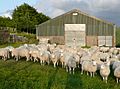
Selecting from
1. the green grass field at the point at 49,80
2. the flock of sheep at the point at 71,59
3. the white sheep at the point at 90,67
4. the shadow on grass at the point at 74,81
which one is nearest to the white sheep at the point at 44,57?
the flock of sheep at the point at 71,59

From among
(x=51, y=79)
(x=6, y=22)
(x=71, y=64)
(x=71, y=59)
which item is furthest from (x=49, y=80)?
(x=6, y=22)

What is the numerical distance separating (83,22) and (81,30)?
1332mm

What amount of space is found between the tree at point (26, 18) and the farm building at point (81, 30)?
1161 inches

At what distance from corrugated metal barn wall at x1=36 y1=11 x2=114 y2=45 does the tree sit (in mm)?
28790

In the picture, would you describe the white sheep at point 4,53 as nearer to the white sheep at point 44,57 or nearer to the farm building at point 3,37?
the white sheep at point 44,57

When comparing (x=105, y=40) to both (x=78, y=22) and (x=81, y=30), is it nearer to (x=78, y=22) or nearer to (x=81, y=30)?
(x=81, y=30)

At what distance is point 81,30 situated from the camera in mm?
49562

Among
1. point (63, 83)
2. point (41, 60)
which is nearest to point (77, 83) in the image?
point (63, 83)

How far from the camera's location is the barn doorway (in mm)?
49500

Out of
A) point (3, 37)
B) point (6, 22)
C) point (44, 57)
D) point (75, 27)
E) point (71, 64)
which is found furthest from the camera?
point (6, 22)

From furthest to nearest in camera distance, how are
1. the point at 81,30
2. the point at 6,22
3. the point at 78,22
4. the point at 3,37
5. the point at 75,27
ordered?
the point at 6,22 < the point at 75,27 < the point at 78,22 < the point at 81,30 < the point at 3,37

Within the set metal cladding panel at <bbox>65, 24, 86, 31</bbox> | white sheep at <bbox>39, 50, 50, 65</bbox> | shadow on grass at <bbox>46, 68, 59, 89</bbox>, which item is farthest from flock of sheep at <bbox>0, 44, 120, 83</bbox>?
metal cladding panel at <bbox>65, 24, 86, 31</bbox>

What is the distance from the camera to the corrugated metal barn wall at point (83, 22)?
49.3m

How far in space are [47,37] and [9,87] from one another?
37776 millimetres
